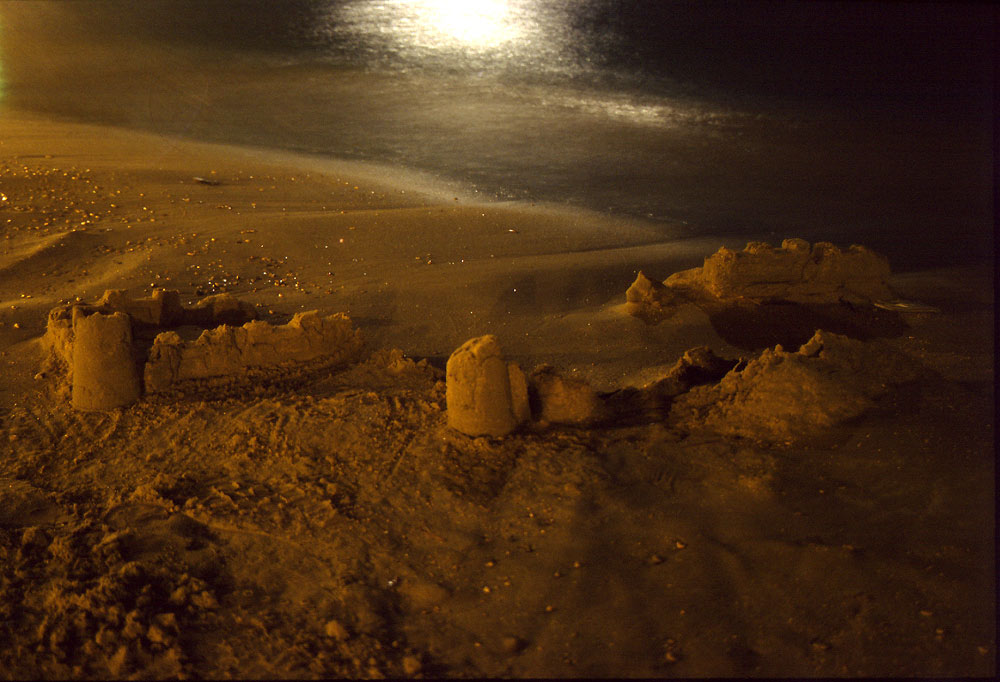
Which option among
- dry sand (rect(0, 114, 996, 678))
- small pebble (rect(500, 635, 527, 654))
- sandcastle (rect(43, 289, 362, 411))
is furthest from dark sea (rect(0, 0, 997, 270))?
small pebble (rect(500, 635, 527, 654))

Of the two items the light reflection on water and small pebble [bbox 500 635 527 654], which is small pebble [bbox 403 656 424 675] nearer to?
small pebble [bbox 500 635 527 654]

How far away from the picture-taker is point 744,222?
8133 mm

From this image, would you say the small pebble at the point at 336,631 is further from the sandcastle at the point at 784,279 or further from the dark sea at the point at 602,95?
the dark sea at the point at 602,95

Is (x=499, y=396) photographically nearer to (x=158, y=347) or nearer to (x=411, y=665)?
(x=411, y=665)

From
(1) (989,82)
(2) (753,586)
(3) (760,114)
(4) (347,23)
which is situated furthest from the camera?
(4) (347,23)

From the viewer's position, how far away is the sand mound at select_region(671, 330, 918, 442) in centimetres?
319

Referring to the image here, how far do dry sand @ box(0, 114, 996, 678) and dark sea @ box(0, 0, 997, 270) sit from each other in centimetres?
384

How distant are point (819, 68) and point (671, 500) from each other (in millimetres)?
17137

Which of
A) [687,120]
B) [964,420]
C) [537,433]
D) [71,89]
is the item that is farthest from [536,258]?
[71,89]

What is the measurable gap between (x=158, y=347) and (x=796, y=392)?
2495 millimetres

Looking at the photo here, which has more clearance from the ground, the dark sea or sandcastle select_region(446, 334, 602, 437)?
sandcastle select_region(446, 334, 602, 437)

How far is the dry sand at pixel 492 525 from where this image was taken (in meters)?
2.33

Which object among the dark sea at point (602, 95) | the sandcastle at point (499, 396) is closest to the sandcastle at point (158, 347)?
the sandcastle at point (499, 396)

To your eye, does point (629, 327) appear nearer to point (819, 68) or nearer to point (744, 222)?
point (744, 222)
